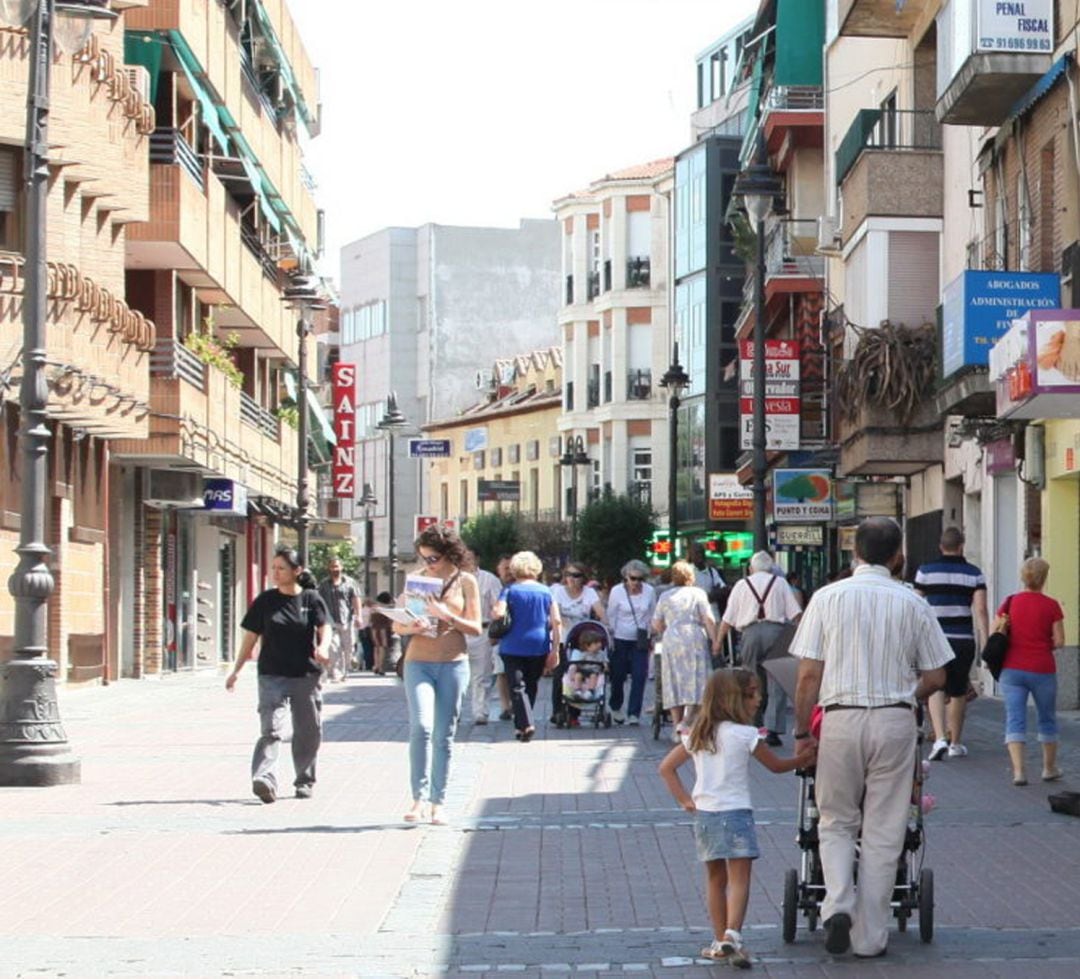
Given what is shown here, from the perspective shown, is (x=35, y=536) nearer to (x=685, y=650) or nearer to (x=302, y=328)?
(x=685, y=650)

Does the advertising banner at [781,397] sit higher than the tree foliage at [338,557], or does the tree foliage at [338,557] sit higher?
the advertising banner at [781,397]

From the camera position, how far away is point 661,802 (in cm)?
1614

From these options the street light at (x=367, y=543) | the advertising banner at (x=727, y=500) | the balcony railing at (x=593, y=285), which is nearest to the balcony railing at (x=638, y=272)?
the balcony railing at (x=593, y=285)

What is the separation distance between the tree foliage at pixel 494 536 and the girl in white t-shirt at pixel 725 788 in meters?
80.0

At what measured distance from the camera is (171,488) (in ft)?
135

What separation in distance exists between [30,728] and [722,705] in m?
8.91

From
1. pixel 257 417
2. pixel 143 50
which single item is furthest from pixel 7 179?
pixel 257 417

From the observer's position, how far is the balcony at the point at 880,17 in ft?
115

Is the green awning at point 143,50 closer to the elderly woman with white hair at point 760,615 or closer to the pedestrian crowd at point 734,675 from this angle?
the pedestrian crowd at point 734,675

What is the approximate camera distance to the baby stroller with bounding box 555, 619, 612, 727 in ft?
80.3

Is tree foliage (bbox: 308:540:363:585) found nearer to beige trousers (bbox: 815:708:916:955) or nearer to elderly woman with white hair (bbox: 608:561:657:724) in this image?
elderly woman with white hair (bbox: 608:561:657:724)

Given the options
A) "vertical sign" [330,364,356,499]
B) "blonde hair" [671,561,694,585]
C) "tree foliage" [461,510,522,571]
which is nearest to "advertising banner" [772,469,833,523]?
"blonde hair" [671,561,694,585]

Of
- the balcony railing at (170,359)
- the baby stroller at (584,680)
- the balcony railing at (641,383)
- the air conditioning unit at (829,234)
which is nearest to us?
the baby stroller at (584,680)

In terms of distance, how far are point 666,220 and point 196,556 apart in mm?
44013
